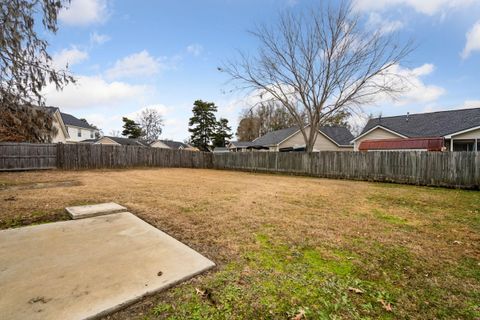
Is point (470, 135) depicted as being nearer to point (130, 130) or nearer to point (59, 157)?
point (59, 157)

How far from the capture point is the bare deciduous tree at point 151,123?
4978cm

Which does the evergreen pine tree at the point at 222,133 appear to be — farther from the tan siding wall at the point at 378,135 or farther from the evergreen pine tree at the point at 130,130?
the tan siding wall at the point at 378,135

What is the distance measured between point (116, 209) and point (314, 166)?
469 inches

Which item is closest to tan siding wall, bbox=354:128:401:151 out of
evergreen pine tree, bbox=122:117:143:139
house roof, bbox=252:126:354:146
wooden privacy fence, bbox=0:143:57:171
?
house roof, bbox=252:126:354:146

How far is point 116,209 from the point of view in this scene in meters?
4.39

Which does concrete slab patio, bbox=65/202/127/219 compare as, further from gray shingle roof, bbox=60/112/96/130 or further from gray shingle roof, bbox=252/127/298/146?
gray shingle roof, bbox=60/112/96/130

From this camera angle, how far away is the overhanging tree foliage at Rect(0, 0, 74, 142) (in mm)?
3920

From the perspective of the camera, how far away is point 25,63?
4.23m

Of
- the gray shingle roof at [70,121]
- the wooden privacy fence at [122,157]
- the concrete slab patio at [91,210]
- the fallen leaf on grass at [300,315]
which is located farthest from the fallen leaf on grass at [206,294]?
the gray shingle roof at [70,121]

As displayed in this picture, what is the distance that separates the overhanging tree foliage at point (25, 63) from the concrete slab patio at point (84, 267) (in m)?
2.39

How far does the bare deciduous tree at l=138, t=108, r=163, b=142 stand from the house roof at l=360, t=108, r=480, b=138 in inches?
1690

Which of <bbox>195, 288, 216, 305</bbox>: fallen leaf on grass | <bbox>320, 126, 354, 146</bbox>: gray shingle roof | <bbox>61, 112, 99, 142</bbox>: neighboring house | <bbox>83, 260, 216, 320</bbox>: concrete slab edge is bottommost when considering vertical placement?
<bbox>195, 288, 216, 305</bbox>: fallen leaf on grass

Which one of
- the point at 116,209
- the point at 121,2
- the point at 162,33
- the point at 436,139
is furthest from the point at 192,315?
the point at 436,139

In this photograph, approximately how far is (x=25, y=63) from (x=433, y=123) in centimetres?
2217
